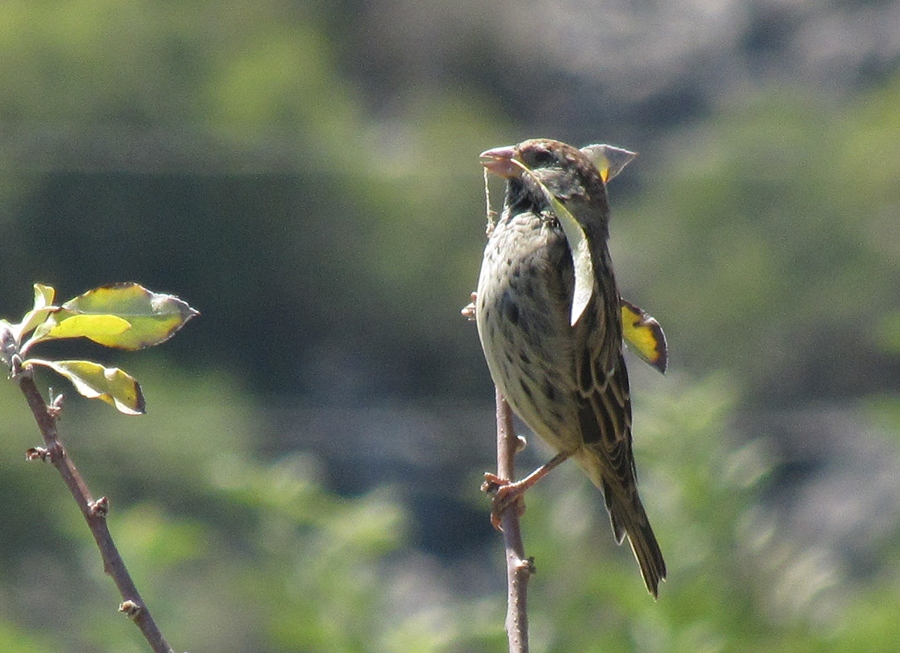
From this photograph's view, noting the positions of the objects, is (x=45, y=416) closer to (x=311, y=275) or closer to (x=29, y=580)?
(x=29, y=580)

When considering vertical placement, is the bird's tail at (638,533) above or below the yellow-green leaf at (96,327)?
above

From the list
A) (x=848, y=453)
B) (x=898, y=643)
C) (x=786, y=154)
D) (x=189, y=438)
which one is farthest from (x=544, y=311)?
(x=786, y=154)

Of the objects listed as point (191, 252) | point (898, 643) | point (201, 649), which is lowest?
point (898, 643)

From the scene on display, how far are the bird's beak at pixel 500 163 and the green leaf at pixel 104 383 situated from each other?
136cm

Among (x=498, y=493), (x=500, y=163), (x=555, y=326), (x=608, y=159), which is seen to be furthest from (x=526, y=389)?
(x=608, y=159)

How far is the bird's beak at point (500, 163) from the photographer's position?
3.27 metres

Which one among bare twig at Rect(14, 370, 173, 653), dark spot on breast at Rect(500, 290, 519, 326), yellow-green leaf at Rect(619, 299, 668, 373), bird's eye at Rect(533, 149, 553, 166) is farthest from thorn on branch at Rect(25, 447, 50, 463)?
bird's eye at Rect(533, 149, 553, 166)

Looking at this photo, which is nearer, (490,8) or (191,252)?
(191,252)

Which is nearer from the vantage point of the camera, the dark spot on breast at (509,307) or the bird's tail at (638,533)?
the dark spot on breast at (509,307)

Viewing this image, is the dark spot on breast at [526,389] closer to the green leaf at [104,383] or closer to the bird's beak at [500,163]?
the bird's beak at [500,163]

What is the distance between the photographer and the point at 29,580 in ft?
79.0

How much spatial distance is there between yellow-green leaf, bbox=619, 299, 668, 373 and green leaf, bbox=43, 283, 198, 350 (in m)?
1.04

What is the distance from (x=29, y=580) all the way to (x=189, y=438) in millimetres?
6061

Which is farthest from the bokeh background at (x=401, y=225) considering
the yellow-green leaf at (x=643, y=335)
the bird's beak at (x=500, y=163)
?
the yellow-green leaf at (x=643, y=335)
